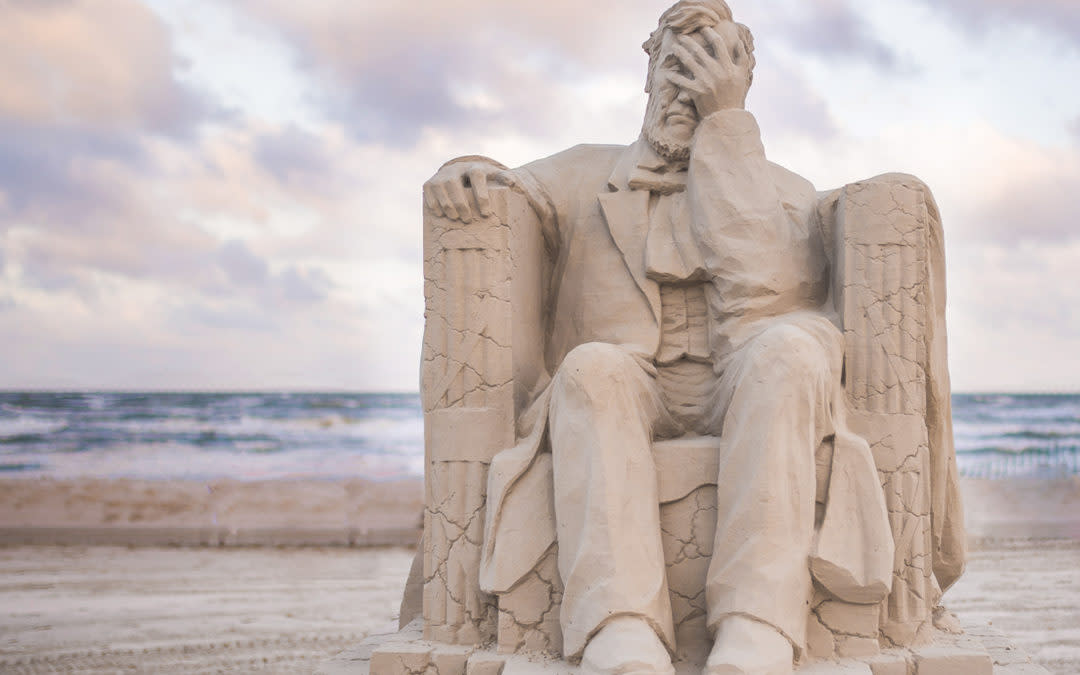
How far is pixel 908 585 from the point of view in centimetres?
335

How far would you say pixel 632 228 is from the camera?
3.79m

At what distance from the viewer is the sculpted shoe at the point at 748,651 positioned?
268cm

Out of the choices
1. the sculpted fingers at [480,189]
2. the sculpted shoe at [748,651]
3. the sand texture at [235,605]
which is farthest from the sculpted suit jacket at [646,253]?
the sand texture at [235,605]

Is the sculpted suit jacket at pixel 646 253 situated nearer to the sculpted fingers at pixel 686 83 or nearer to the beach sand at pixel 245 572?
the sculpted fingers at pixel 686 83

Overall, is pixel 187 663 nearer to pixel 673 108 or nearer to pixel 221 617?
pixel 221 617

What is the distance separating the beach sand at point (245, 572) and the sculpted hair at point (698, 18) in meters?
2.97

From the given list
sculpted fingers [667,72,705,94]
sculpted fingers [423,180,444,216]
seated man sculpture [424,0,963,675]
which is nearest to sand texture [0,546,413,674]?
seated man sculpture [424,0,963,675]

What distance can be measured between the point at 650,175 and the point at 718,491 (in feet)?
4.01

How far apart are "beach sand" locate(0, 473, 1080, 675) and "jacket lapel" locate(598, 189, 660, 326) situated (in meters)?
2.51

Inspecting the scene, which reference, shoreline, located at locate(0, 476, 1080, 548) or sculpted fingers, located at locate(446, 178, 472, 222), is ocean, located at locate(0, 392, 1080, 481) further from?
sculpted fingers, located at locate(446, 178, 472, 222)

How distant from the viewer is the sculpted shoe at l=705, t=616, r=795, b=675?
Result: 2.68m

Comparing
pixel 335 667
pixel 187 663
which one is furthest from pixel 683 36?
pixel 187 663

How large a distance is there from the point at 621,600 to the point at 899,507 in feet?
3.19

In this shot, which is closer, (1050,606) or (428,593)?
(428,593)
